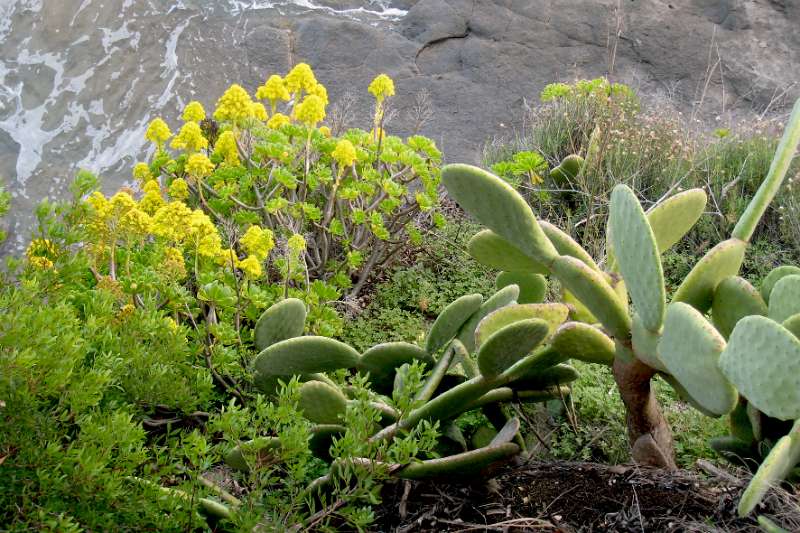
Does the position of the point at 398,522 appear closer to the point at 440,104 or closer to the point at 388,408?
the point at 388,408

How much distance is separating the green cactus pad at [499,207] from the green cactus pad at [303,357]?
51 cm

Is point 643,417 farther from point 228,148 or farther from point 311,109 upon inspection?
point 228,148

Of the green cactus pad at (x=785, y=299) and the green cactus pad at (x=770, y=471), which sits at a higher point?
the green cactus pad at (x=785, y=299)

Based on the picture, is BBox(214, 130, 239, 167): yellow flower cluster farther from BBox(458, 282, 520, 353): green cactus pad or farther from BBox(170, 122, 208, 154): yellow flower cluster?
BBox(458, 282, 520, 353): green cactus pad

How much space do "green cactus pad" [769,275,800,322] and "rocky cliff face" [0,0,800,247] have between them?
5042 millimetres

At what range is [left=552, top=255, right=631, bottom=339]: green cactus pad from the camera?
1827 millimetres

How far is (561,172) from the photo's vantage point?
17.6 ft

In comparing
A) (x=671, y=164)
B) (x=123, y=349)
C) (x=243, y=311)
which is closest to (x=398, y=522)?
(x=123, y=349)

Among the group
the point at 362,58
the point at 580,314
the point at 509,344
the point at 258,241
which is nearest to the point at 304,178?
the point at 258,241

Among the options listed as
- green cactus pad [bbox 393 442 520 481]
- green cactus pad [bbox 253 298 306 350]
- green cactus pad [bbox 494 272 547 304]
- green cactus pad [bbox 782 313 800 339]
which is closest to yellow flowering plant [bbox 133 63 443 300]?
green cactus pad [bbox 253 298 306 350]

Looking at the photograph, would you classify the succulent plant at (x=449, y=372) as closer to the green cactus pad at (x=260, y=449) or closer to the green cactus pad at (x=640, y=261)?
the green cactus pad at (x=260, y=449)

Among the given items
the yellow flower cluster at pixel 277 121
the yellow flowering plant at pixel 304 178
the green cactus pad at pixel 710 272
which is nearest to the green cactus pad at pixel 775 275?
the green cactus pad at pixel 710 272

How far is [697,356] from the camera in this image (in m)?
1.63

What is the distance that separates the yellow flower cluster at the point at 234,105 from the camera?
→ 3639 millimetres
